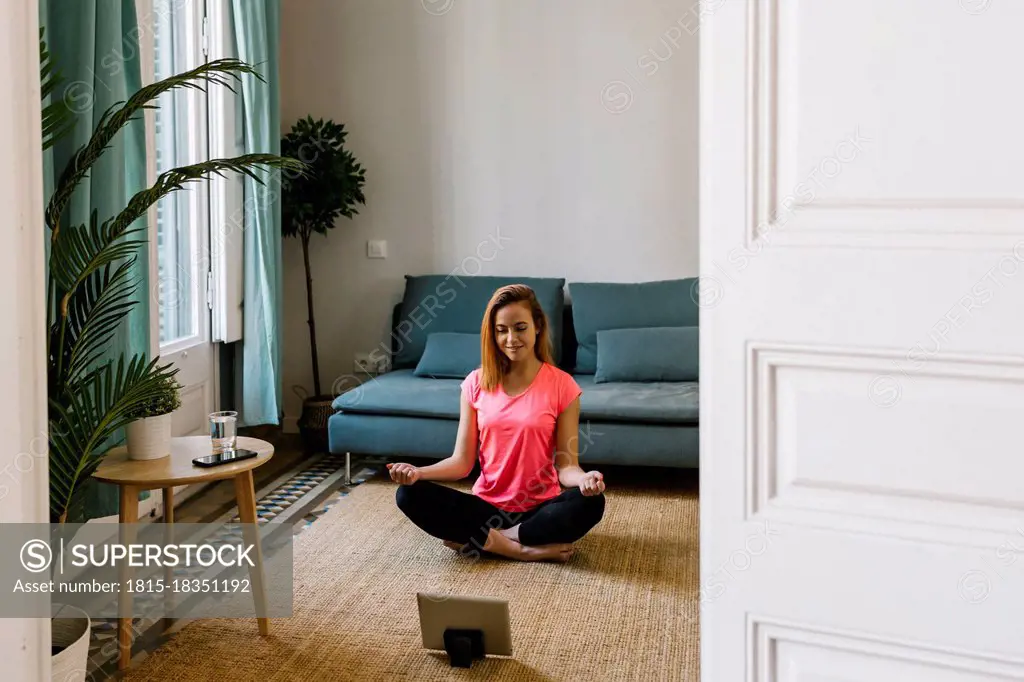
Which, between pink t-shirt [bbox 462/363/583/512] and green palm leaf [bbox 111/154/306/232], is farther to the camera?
pink t-shirt [bbox 462/363/583/512]

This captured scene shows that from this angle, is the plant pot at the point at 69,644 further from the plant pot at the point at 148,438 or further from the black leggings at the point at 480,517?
the black leggings at the point at 480,517

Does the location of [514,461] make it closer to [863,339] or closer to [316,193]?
[316,193]

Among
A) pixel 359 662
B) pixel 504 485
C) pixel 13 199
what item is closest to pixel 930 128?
pixel 13 199

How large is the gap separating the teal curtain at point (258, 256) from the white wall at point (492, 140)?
0.63 meters

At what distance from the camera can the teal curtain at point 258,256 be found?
173 inches

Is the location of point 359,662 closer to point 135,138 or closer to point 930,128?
point 135,138

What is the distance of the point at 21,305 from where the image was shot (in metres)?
1.40

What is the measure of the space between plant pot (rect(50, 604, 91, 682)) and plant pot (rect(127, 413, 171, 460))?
43cm

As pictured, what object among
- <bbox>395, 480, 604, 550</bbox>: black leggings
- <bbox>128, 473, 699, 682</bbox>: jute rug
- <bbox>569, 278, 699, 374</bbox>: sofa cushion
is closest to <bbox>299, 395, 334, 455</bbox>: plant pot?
<bbox>128, 473, 699, 682</bbox>: jute rug

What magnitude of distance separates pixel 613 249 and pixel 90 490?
287 centimetres

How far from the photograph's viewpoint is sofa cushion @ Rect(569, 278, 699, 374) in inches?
183

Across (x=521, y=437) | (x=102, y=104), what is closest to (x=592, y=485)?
(x=521, y=437)

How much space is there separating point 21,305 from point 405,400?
9.57ft

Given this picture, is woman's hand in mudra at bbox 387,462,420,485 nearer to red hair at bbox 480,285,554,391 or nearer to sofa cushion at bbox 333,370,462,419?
red hair at bbox 480,285,554,391
